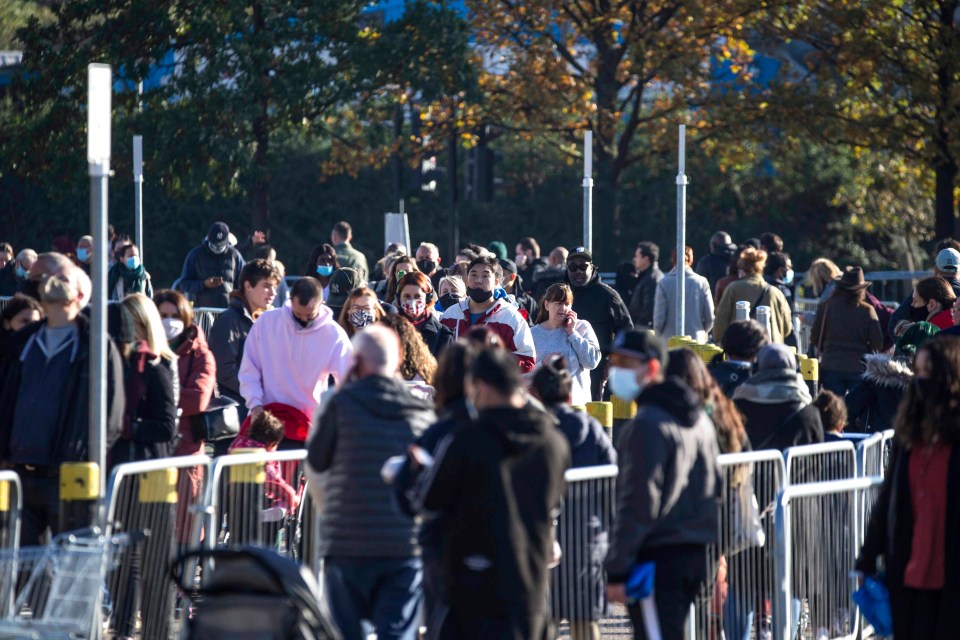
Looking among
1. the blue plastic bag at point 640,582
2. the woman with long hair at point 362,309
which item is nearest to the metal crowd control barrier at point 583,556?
the blue plastic bag at point 640,582

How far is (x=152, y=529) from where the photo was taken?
24.0 ft

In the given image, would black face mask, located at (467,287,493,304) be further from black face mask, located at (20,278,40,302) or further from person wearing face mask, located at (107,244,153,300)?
person wearing face mask, located at (107,244,153,300)

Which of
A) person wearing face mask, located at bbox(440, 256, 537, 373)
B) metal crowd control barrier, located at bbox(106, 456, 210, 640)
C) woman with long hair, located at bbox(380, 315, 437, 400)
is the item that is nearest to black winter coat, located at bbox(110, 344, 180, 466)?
metal crowd control barrier, located at bbox(106, 456, 210, 640)

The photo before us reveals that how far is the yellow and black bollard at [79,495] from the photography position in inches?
254

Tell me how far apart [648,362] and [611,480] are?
3.58 feet

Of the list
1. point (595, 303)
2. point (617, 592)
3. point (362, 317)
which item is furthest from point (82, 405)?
point (595, 303)

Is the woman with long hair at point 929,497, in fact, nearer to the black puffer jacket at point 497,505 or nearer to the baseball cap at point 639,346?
the baseball cap at point 639,346

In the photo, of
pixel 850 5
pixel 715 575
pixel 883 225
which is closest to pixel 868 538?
pixel 715 575

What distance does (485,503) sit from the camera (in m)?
5.68

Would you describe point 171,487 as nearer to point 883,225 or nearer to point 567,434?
point 567,434

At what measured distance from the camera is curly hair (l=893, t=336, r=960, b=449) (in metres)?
6.24

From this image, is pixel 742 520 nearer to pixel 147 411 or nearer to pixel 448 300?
pixel 147 411

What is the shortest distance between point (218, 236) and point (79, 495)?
36.3 ft

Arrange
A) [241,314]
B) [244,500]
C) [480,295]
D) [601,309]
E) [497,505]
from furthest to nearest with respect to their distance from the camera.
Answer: [601,309] < [480,295] < [241,314] < [244,500] < [497,505]
